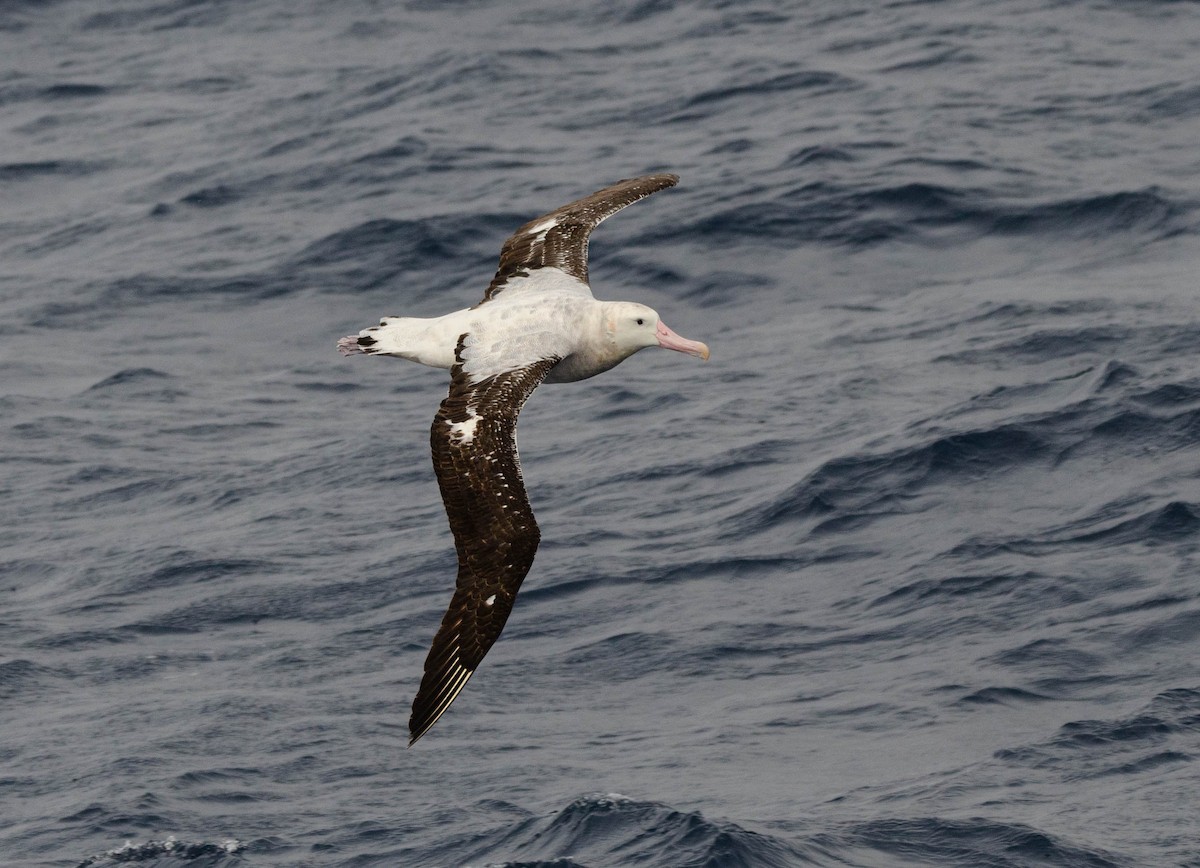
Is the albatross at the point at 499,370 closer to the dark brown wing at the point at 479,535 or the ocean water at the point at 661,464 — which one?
the dark brown wing at the point at 479,535

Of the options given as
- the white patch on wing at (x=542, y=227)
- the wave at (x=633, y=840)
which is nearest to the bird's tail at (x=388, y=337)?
the white patch on wing at (x=542, y=227)

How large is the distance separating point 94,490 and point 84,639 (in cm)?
314

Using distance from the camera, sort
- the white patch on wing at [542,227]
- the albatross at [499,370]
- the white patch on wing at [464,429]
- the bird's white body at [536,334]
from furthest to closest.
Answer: the white patch on wing at [542,227]
the bird's white body at [536,334]
the white patch on wing at [464,429]
the albatross at [499,370]

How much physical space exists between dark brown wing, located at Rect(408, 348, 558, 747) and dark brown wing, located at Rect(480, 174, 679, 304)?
2695mm

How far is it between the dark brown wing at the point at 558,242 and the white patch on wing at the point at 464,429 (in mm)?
2495

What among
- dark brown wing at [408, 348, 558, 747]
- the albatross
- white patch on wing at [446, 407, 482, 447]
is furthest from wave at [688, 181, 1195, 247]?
dark brown wing at [408, 348, 558, 747]

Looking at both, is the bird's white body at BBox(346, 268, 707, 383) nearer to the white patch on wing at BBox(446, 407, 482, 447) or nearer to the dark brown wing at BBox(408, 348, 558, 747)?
the white patch on wing at BBox(446, 407, 482, 447)

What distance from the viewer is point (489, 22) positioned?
36719 mm

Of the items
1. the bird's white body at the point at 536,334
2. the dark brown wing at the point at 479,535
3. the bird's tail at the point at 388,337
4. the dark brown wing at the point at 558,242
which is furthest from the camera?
the dark brown wing at the point at 558,242

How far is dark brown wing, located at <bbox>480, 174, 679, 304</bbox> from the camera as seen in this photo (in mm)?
16719

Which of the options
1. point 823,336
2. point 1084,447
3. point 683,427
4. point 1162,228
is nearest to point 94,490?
point 683,427

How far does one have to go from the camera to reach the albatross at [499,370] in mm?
13531

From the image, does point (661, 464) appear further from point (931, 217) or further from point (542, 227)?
point (931, 217)

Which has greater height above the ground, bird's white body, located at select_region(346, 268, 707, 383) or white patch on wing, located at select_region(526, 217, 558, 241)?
white patch on wing, located at select_region(526, 217, 558, 241)
